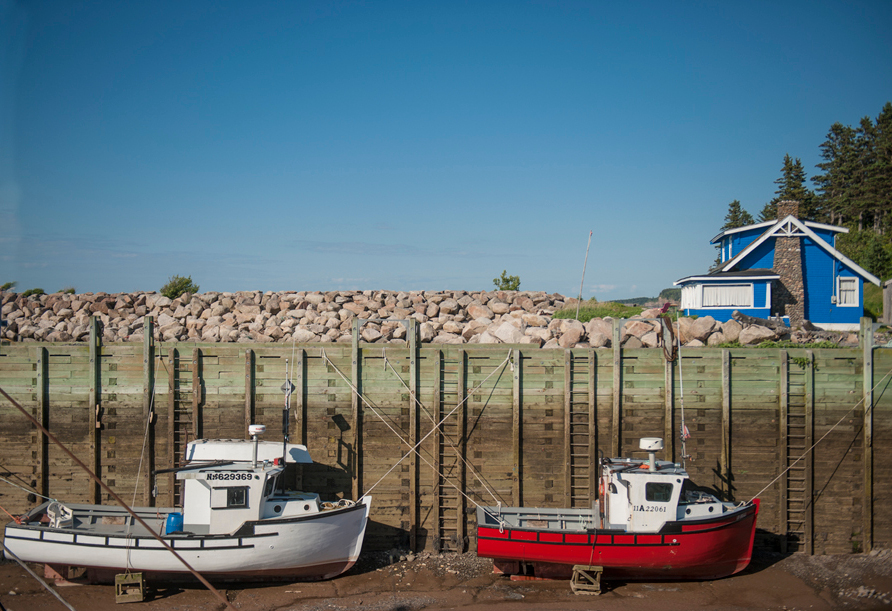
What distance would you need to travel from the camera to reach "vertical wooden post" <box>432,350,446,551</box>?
467 inches

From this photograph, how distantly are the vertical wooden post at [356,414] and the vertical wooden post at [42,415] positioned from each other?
6.89m

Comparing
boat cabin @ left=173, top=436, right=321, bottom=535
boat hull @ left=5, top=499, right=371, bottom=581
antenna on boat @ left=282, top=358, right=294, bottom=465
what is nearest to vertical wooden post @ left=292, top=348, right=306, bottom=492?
antenna on boat @ left=282, top=358, right=294, bottom=465

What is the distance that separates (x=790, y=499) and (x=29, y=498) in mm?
16877

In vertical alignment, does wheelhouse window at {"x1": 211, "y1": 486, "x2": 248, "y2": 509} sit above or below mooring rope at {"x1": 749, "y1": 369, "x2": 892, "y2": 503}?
below

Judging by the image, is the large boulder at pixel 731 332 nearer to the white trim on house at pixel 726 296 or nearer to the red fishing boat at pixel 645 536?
the red fishing boat at pixel 645 536

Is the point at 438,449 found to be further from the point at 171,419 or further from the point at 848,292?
the point at 848,292

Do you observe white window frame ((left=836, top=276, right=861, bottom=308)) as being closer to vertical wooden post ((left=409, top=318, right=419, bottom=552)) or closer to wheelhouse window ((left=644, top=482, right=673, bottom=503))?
wheelhouse window ((left=644, top=482, right=673, bottom=503))

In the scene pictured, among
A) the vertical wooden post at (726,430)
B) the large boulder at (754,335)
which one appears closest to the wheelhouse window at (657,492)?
the vertical wooden post at (726,430)

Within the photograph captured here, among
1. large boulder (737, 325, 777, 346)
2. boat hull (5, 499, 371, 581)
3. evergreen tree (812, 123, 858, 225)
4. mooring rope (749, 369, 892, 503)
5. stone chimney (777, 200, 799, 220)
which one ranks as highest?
evergreen tree (812, 123, 858, 225)

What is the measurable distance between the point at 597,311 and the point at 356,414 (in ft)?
41.7

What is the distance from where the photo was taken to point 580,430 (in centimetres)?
1199

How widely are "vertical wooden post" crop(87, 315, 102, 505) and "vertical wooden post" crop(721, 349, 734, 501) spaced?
13.8 meters

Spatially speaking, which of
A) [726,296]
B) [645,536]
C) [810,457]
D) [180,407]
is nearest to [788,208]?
[726,296]

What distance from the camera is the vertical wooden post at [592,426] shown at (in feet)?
38.5
